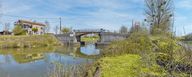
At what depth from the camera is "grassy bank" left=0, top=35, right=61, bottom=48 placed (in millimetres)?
47000

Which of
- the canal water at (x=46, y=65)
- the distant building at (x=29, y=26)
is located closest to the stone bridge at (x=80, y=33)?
the distant building at (x=29, y=26)

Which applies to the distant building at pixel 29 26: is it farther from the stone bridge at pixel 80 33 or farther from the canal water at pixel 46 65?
the canal water at pixel 46 65

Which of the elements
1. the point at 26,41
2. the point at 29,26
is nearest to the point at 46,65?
the point at 26,41

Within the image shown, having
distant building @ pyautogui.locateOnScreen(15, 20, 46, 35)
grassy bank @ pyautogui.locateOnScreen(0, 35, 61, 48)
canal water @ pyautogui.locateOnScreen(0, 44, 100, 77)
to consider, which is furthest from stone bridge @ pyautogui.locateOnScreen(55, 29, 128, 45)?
canal water @ pyautogui.locateOnScreen(0, 44, 100, 77)

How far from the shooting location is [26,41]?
50062mm

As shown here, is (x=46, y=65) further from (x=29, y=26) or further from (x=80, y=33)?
(x=29, y=26)

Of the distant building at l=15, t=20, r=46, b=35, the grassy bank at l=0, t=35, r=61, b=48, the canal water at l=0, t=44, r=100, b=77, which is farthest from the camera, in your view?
the distant building at l=15, t=20, r=46, b=35

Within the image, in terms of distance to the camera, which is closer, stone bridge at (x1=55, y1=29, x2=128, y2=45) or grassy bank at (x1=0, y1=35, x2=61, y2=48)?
grassy bank at (x1=0, y1=35, x2=61, y2=48)

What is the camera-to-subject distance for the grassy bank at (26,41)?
47000 mm

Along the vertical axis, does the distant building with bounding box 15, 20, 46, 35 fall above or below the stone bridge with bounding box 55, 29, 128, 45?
above

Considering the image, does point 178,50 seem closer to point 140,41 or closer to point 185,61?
point 185,61

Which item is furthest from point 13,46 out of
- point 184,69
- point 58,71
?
point 184,69

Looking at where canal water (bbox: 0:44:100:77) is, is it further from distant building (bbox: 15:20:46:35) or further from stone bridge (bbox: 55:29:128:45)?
distant building (bbox: 15:20:46:35)

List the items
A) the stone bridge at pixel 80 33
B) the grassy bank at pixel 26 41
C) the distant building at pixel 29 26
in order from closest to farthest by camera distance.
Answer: the grassy bank at pixel 26 41
the stone bridge at pixel 80 33
the distant building at pixel 29 26
